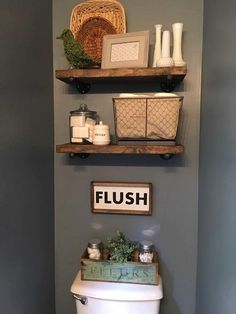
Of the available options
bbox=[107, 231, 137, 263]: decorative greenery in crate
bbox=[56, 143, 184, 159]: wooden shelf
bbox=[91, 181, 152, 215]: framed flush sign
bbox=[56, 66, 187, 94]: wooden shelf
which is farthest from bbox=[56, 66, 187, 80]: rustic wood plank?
bbox=[107, 231, 137, 263]: decorative greenery in crate

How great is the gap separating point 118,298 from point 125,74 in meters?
0.90

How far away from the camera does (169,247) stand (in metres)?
1.30

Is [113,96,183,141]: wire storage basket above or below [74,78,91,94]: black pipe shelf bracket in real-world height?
below

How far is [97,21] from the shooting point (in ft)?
4.00

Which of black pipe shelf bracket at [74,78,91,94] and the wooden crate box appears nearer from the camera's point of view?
the wooden crate box

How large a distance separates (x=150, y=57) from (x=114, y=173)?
0.56 m

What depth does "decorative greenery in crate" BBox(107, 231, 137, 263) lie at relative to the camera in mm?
1193

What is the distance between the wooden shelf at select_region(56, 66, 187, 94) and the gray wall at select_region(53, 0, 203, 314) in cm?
11

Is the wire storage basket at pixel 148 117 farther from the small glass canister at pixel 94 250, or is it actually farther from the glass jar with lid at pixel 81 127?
the small glass canister at pixel 94 250

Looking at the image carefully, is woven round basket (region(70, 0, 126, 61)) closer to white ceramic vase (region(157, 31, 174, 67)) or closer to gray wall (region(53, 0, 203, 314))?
gray wall (region(53, 0, 203, 314))

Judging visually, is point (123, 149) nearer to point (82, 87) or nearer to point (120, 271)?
point (82, 87)
